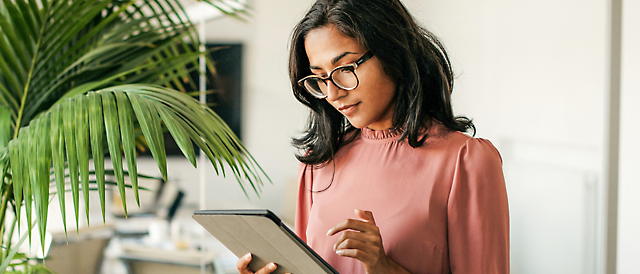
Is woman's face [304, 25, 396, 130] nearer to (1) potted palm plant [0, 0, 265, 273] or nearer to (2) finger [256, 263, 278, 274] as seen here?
(1) potted palm plant [0, 0, 265, 273]

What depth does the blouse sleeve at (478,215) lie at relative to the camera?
2.95 ft

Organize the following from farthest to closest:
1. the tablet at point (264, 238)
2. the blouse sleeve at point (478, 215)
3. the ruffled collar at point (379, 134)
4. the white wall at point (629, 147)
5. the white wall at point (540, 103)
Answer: the white wall at point (540, 103) < the white wall at point (629, 147) < the ruffled collar at point (379, 134) < the blouse sleeve at point (478, 215) < the tablet at point (264, 238)

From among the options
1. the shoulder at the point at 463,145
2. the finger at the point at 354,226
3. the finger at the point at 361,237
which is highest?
the shoulder at the point at 463,145

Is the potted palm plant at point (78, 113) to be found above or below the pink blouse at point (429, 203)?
above

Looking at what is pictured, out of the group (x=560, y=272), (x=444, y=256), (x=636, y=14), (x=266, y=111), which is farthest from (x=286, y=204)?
(x=636, y=14)

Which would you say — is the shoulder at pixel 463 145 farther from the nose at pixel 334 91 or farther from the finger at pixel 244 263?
the finger at pixel 244 263

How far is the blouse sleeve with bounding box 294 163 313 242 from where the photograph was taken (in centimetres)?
125

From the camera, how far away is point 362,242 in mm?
814

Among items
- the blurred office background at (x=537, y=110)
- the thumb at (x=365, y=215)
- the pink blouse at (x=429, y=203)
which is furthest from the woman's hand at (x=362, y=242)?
the blurred office background at (x=537, y=110)

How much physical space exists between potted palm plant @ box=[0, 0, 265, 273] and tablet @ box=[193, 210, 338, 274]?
0.36 feet

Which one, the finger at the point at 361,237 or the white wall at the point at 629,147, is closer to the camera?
the finger at the point at 361,237

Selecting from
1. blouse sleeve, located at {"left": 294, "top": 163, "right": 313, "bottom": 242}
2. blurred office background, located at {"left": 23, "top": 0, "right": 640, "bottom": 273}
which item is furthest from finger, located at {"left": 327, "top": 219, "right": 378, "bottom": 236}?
blurred office background, located at {"left": 23, "top": 0, "right": 640, "bottom": 273}

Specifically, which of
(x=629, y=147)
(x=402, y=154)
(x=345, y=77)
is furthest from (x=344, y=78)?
(x=629, y=147)

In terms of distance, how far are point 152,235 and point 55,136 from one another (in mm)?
1745
